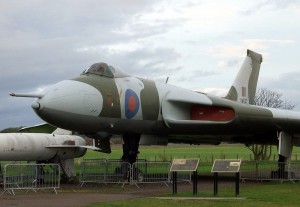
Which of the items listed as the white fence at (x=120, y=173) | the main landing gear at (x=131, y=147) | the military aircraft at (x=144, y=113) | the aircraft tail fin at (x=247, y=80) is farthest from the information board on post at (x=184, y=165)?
the aircraft tail fin at (x=247, y=80)

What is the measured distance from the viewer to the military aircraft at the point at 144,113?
14336 mm

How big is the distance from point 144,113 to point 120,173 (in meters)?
2.14

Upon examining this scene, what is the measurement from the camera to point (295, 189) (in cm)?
Result: 1466

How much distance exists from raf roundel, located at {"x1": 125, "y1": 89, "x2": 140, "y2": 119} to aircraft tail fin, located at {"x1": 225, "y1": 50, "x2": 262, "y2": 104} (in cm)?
679

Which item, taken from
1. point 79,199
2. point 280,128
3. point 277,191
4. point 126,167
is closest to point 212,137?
point 280,128

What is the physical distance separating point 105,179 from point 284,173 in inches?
228

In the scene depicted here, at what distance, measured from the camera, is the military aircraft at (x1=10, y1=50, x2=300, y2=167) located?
14336 mm

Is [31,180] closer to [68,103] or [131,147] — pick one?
[131,147]

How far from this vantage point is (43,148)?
17578 mm

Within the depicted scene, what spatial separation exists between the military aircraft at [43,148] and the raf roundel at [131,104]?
2.27 metres

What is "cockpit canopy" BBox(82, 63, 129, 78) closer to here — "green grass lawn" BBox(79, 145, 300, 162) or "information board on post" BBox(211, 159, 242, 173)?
"information board on post" BBox(211, 159, 242, 173)

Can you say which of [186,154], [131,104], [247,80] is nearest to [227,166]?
[131,104]

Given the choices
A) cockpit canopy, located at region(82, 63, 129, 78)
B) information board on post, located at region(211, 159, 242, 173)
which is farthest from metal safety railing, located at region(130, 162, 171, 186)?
information board on post, located at region(211, 159, 242, 173)

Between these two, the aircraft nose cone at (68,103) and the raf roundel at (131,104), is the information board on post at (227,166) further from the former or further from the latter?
the aircraft nose cone at (68,103)
